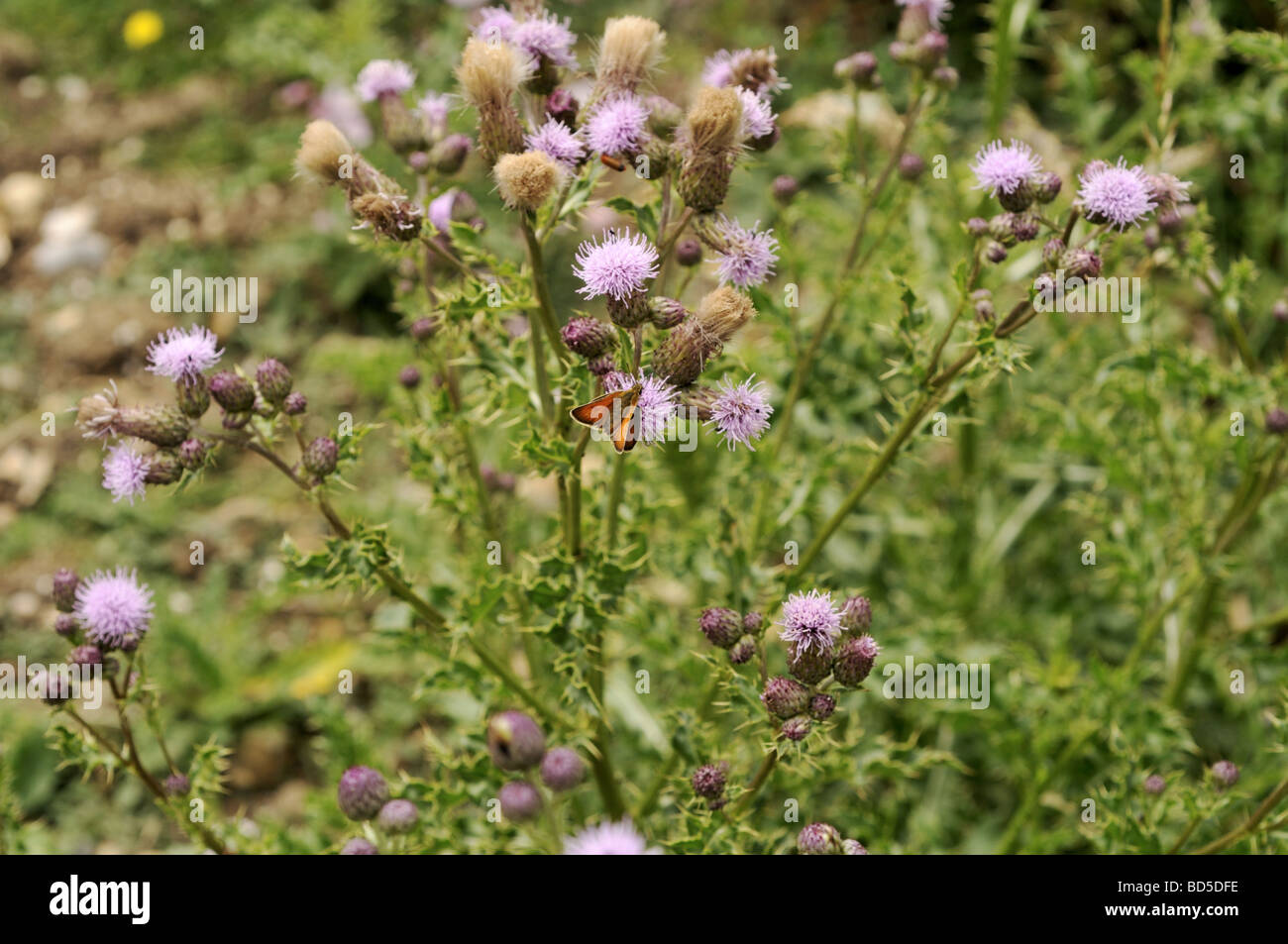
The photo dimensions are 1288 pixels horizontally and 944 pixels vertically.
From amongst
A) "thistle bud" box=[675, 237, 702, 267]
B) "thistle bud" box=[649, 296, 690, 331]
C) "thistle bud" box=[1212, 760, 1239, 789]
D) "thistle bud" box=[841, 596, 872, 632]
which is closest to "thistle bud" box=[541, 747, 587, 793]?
Answer: "thistle bud" box=[841, 596, 872, 632]

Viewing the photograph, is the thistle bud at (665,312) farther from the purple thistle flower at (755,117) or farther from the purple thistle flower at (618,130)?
the purple thistle flower at (755,117)

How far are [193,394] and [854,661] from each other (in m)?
1.56

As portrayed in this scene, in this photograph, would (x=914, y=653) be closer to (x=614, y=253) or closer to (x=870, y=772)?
(x=870, y=772)

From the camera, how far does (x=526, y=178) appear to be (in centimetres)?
218

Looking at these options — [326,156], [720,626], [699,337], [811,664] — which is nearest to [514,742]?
[720,626]

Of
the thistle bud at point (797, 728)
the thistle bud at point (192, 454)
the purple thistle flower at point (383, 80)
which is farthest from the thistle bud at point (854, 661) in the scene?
the purple thistle flower at point (383, 80)

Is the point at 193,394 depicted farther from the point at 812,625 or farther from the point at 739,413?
the point at 812,625

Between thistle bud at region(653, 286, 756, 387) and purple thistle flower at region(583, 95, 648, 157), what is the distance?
0.41m

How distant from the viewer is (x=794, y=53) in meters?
6.71

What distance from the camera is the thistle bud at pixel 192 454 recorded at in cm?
242
